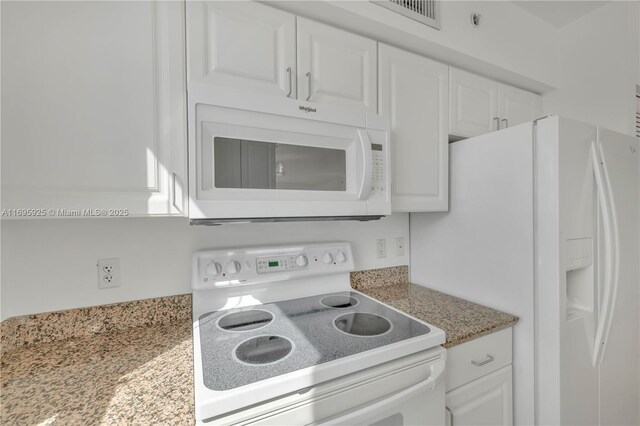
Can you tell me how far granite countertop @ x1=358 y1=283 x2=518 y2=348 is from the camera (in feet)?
3.67

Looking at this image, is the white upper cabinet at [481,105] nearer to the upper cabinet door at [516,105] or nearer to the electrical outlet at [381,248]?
the upper cabinet door at [516,105]

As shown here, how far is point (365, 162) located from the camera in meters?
1.16

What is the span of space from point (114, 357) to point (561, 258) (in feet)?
5.27

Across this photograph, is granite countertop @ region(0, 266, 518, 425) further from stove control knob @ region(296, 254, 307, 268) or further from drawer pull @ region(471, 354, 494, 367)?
stove control knob @ region(296, 254, 307, 268)

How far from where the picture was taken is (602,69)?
68.1 inches

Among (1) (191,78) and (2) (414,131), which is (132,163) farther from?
(2) (414,131)

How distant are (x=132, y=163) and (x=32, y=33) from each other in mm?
405

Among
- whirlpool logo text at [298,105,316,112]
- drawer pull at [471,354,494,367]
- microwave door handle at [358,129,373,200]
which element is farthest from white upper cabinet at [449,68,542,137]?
drawer pull at [471,354,494,367]

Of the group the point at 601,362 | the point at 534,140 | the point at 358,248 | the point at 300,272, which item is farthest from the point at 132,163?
the point at 601,362

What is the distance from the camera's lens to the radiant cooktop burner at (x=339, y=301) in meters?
1.32

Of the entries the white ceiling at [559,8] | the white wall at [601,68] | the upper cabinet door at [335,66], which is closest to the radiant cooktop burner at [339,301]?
the upper cabinet door at [335,66]

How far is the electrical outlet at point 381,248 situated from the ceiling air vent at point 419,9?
113 cm

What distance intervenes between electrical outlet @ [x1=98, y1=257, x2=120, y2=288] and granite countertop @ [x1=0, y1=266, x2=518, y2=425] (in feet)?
0.29

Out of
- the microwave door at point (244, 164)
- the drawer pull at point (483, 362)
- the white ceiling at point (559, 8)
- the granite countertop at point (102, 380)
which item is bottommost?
the drawer pull at point (483, 362)
